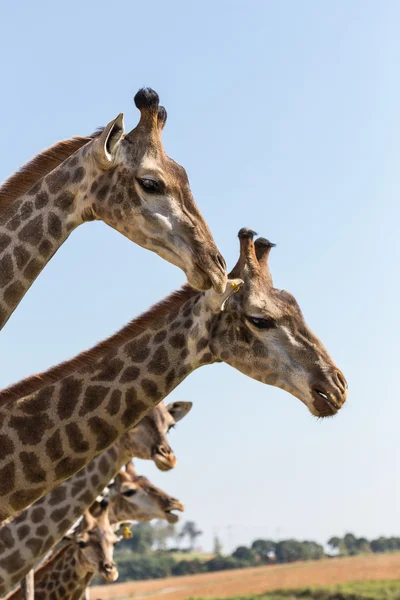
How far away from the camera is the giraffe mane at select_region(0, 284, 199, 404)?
762 centimetres

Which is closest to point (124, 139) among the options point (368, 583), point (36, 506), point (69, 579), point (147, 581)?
point (36, 506)

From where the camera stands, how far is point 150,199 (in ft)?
24.0

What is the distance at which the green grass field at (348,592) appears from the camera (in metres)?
44.2

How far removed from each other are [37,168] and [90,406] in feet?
6.38

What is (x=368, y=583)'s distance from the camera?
52031 millimetres

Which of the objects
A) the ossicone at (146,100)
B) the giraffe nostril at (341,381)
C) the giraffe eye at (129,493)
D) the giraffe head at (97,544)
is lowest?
the giraffe head at (97,544)

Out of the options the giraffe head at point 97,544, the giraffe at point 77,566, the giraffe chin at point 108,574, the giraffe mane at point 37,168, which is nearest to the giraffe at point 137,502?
the giraffe head at point 97,544

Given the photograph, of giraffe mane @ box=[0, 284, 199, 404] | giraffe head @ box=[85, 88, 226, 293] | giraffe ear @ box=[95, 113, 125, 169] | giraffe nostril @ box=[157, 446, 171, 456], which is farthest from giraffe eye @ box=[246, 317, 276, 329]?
giraffe nostril @ box=[157, 446, 171, 456]

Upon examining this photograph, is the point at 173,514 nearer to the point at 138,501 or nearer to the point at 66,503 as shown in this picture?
the point at 138,501

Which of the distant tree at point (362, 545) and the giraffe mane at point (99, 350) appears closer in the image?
the giraffe mane at point (99, 350)

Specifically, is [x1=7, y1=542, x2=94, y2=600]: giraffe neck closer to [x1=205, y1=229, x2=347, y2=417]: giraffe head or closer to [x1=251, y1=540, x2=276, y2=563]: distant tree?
[x1=205, y1=229, x2=347, y2=417]: giraffe head

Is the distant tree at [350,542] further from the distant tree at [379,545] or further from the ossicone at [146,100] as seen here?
the ossicone at [146,100]

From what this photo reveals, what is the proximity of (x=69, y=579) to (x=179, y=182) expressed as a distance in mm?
6531

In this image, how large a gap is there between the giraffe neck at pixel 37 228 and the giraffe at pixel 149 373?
2.25ft
